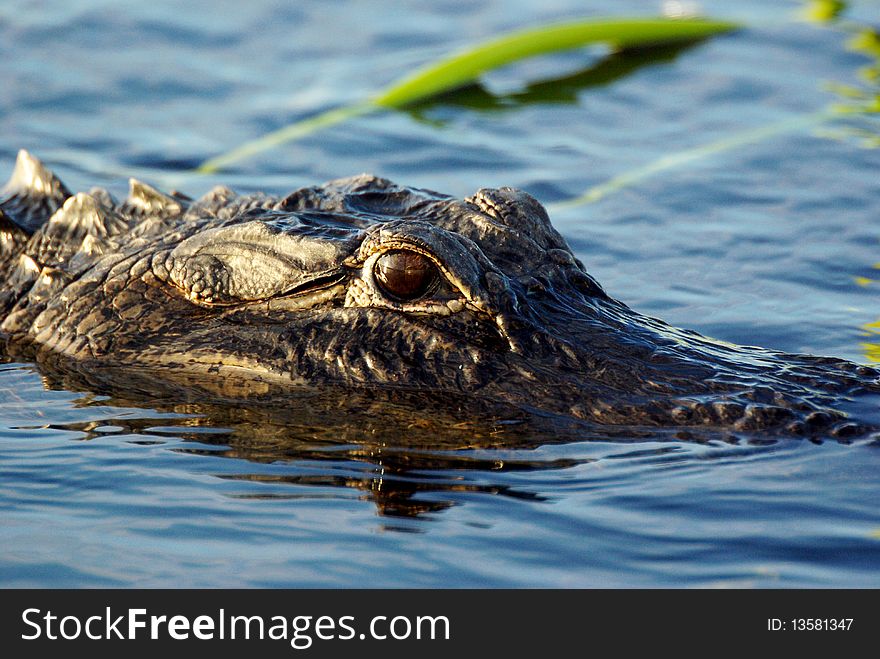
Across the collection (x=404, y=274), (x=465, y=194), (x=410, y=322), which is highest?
(x=465, y=194)

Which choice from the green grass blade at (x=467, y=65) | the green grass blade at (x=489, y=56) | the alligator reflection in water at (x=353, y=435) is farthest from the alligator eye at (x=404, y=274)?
the green grass blade at (x=489, y=56)

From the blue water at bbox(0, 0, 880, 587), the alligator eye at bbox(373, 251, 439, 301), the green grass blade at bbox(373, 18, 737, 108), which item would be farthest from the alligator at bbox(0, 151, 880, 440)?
the green grass blade at bbox(373, 18, 737, 108)

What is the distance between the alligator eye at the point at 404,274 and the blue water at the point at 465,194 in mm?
610

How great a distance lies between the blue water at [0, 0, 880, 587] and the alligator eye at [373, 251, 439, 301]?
610 millimetres

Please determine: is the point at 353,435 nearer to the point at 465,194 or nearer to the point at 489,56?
the point at 465,194

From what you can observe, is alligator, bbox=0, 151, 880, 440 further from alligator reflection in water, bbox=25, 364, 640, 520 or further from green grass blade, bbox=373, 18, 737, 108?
green grass blade, bbox=373, 18, 737, 108

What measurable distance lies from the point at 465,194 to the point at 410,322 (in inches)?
155

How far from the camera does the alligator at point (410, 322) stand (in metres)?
5.55

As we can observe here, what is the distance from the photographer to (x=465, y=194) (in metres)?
9.59

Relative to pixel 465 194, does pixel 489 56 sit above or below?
above

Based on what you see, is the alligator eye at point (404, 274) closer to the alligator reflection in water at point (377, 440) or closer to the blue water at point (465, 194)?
the alligator reflection in water at point (377, 440)

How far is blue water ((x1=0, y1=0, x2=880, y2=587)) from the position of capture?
188 inches

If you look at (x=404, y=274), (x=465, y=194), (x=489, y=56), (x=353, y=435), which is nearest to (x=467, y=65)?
(x=489, y=56)

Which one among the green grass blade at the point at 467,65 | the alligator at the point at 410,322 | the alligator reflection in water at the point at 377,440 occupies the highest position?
the green grass blade at the point at 467,65
